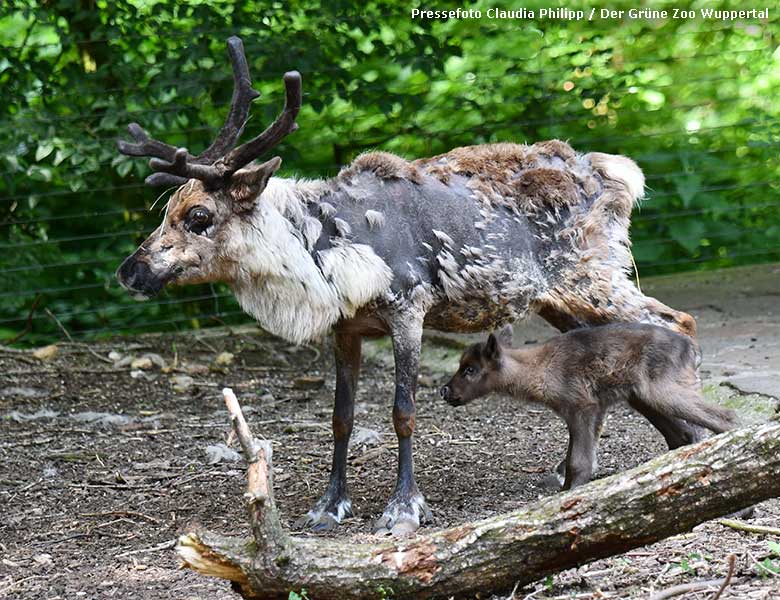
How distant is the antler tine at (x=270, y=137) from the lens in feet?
18.5

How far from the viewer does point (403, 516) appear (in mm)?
5746

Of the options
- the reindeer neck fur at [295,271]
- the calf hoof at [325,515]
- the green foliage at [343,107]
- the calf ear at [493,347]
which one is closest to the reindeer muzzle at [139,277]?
the reindeer neck fur at [295,271]

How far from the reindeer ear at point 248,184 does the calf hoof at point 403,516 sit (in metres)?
1.64

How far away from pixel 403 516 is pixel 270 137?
6.33 ft

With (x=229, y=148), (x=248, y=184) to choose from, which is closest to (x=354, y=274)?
(x=248, y=184)

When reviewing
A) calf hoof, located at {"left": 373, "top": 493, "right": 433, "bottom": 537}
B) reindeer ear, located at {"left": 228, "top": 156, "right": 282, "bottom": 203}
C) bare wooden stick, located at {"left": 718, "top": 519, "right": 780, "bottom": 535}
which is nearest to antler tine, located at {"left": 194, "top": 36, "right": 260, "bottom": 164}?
reindeer ear, located at {"left": 228, "top": 156, "right": 282, "bottom": 203}

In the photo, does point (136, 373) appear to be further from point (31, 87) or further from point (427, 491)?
point (427, 491)

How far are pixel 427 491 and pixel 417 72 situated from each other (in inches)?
209

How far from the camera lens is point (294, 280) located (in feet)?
19.1

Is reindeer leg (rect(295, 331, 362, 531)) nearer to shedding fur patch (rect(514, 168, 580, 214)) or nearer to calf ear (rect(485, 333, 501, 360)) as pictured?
calf ear (rect(485, 333, 501, 360))

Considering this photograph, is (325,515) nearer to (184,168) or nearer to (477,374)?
(477,374)

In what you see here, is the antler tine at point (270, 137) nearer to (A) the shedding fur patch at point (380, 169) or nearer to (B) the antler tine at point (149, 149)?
(B) the antler tine at point (149, 149)

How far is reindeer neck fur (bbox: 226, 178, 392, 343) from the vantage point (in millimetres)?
5777

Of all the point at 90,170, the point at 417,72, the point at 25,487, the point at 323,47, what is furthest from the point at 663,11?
the point at 25,487
